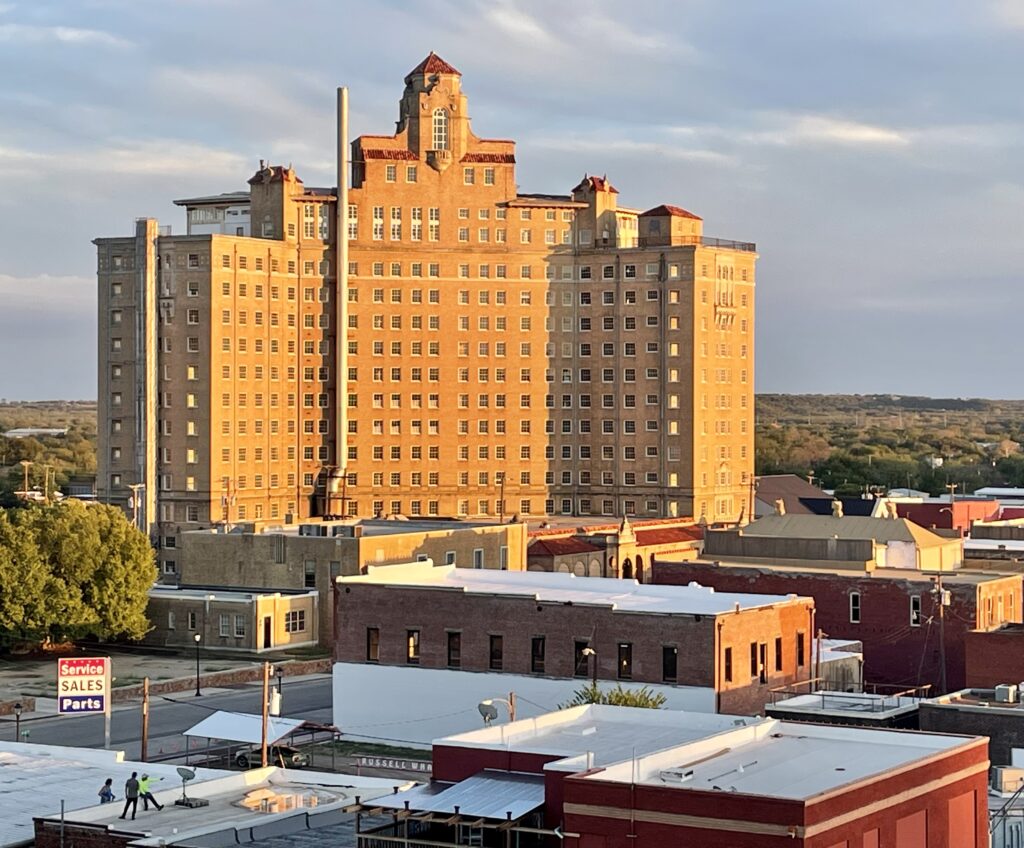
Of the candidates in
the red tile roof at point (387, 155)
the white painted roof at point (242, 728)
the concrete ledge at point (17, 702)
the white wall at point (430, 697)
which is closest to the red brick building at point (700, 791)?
the white painted roof at point (242, 728)

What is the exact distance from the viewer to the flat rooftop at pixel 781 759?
3550 centimetres

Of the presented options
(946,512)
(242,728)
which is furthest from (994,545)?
(242,728)

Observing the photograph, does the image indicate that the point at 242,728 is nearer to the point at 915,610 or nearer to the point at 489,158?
the point at 915,610

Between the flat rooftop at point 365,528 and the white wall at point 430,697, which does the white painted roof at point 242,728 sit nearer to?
the white wall at point 430,697

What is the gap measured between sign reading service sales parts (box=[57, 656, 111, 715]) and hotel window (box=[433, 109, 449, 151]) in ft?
361

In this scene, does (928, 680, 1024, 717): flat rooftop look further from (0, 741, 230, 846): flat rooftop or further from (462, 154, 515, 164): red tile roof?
(462, 154, 515, 164): red tile roof

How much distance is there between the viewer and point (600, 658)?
228 feet

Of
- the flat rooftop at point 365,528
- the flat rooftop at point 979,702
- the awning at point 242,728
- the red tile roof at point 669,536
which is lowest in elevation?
the awning at point 242,728

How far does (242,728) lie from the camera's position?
6469 centimetres

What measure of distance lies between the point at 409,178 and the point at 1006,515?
6377cm

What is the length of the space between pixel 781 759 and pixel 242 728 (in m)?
29.8

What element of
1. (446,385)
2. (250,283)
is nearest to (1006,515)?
(446,385)

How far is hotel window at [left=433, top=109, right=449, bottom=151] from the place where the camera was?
174125 mm

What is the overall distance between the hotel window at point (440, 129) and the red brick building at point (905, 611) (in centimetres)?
9416
